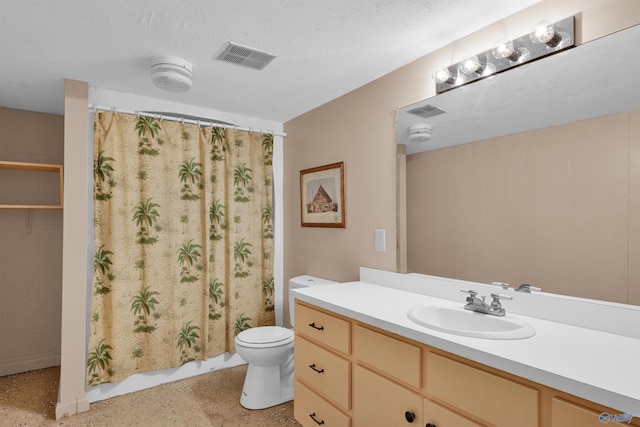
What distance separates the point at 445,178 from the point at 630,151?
820 mm

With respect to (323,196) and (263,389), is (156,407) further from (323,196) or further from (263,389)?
(323,196)

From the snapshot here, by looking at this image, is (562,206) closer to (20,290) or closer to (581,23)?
(581,23)

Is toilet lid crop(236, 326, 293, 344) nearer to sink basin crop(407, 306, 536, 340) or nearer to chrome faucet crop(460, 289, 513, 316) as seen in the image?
sink basin crop(407, 306, 536, 340)

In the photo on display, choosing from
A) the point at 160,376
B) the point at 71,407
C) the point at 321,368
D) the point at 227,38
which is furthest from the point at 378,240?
the point at 71,407

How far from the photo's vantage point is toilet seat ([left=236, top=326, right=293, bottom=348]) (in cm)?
243

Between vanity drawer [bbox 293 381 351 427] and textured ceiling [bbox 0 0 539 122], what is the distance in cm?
196

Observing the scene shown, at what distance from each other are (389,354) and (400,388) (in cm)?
14

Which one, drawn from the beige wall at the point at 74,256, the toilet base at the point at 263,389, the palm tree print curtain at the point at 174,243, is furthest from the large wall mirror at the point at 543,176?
the beige wall at the point at 74,256

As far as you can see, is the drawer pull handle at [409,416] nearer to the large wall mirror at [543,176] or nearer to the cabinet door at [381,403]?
the cabinet door at [381,403]

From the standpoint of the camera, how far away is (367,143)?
2502mm

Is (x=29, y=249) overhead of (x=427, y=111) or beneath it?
beneath

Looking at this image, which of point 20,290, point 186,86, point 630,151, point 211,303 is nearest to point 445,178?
point 630,151

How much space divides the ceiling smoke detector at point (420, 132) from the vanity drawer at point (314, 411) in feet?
5.20

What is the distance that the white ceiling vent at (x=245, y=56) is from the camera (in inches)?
79.7
